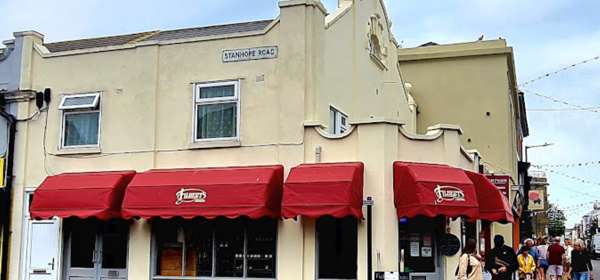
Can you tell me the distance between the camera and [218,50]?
15891 mm

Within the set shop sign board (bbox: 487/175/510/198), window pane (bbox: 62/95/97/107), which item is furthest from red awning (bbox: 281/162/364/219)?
shop sign board (bbox: 487/175/510/198)

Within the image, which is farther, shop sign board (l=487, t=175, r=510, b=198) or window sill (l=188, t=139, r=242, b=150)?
shop sign board (l=487, t=175, r=510, b=198)

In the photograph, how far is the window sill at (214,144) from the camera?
1548 cm

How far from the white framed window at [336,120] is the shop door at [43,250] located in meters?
6.65

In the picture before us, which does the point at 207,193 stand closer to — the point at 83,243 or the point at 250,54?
the point at 250,54

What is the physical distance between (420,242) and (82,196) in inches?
281

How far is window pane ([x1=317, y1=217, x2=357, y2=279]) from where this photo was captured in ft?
47.5

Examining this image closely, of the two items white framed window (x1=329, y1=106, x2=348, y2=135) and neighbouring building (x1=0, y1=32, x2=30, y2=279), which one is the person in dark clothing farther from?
neighbouring building (x1=0, y1=32, x2=30, y2=279)

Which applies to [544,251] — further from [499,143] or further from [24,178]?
[24,178]

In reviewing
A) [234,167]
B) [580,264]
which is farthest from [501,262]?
[580,264]

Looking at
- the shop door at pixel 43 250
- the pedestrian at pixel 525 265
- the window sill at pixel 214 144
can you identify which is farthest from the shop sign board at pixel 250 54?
the pedestrian at pixel 525 265

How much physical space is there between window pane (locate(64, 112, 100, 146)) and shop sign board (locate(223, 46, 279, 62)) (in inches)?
139

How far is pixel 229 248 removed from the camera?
15484mm

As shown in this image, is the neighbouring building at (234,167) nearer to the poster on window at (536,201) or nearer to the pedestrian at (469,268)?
the pedestrian at (469,268)
